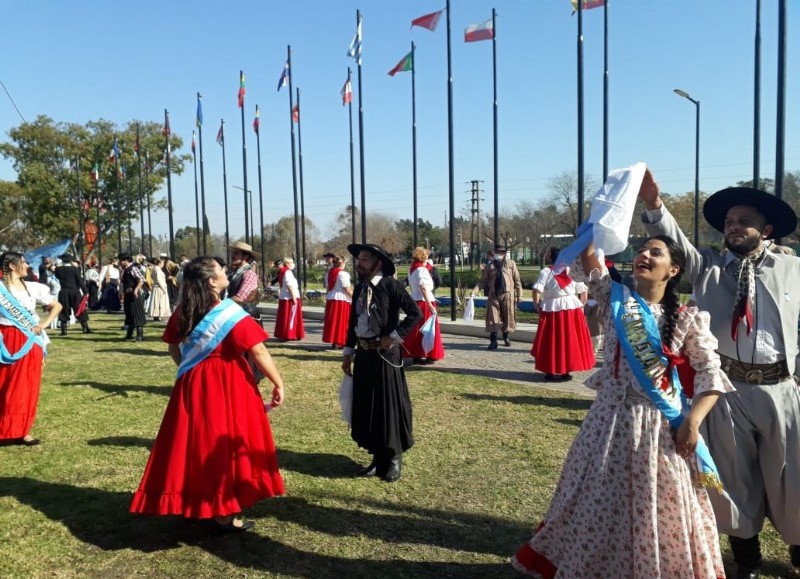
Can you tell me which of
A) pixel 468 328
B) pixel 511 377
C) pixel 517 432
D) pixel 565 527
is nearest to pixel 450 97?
pixel 468 328

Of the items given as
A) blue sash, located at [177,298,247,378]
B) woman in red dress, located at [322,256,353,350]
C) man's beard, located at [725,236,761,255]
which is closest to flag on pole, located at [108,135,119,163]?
woman in red dress, located at [322,256,353,350]

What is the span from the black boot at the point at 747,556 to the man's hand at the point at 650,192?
1865 mm

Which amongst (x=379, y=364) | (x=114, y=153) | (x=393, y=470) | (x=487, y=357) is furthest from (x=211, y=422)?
(x=114, y=153)

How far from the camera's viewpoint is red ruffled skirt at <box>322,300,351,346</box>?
39.7 ft

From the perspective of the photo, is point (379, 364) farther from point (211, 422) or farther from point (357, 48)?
point (357, 48)

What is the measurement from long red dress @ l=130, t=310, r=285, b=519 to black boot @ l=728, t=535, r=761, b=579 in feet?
8.84

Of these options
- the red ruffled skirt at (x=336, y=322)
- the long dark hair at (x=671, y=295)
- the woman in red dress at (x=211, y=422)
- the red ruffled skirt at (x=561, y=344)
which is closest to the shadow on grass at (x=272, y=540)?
the woman in red dress at (x=211, y=422)

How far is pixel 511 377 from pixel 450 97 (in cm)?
863

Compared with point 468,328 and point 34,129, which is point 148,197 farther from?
point 468,328

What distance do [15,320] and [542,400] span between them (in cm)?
569

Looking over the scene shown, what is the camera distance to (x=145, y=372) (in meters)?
9.81

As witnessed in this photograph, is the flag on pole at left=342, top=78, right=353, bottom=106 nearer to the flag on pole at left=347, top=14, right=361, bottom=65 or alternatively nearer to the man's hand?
the flag on pole at left=347, top=14, right=361, bottom=65

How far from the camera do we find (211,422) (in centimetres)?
374

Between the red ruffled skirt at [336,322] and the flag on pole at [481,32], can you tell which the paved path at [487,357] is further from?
the flag on pole at [481,32]
